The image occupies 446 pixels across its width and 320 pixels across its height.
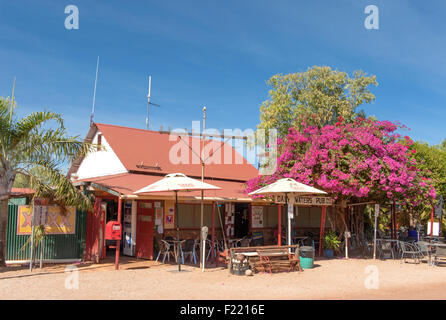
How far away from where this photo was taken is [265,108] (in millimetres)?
23500

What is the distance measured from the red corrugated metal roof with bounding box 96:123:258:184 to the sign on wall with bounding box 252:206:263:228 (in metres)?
1.51

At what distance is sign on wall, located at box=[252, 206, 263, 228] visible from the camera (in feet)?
55.6

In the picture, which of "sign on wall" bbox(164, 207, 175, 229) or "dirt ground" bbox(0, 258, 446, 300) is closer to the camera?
"dirt ground" bbox(0, 258, 446, 300)

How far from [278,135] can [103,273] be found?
47.5ft

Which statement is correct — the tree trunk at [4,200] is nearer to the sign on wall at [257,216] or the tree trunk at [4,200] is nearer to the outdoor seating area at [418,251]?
the sign on wall at [257,216]

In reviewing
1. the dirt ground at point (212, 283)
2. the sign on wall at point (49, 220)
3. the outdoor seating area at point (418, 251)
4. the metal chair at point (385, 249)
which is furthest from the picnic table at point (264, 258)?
the sign on wall at point (49, 220)

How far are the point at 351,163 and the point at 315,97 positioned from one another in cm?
1011

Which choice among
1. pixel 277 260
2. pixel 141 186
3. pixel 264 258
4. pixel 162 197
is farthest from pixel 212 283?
pixel 141 186

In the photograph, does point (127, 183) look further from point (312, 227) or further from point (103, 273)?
point (312, 227)

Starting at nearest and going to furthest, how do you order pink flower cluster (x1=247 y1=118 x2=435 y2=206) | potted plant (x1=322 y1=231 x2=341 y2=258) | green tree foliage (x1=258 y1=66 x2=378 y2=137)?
1. pink flower cluster (x1=247 y1=118 x2=435 y2=206)
2. potted plant (x1=322 y1=231 x2=341 y2=258)
3. green tree foliage (x1=258 y1=66 x2=378 y2=137)

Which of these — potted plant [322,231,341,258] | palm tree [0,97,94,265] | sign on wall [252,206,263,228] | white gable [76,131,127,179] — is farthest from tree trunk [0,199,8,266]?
potted plant [322,231,341,258]

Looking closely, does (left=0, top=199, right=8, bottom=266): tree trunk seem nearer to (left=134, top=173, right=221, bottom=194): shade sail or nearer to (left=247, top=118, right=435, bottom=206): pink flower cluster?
(left=134, top=173, right=221, bottom=194): shade sail
